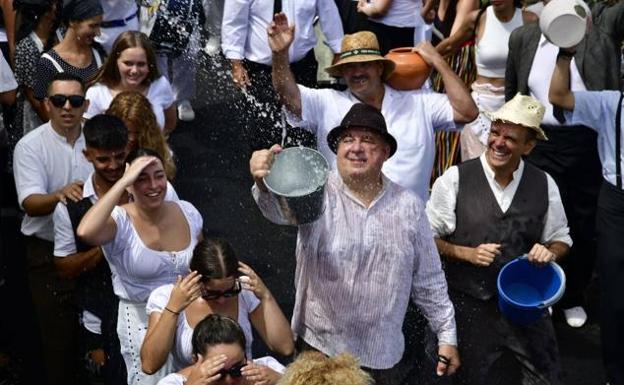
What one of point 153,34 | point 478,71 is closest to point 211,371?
point 478,71

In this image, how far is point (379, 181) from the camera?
401 centimetres

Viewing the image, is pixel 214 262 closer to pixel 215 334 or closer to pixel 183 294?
pixel 183 294

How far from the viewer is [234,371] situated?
3363 mm

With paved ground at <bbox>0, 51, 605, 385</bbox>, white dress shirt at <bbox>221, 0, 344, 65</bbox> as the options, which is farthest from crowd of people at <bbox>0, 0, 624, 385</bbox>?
white dress shirt at <bbox>221, 0, 344, 65</bbox>

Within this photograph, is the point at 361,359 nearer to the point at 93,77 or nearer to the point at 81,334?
the point at 81,334

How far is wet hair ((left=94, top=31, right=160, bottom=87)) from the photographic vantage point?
17.7ft

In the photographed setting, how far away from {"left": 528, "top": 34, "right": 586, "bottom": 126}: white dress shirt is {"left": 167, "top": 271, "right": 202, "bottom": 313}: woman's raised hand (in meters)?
2.68

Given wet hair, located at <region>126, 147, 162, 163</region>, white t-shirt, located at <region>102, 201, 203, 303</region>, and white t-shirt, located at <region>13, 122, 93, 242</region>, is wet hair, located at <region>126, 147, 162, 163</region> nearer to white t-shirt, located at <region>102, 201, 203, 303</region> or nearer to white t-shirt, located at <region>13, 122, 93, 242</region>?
white t-shirt, located at <region>102, 201, 203, 303</region>

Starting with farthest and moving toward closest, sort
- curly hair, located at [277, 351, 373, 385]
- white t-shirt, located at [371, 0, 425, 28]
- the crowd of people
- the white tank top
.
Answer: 1. white t-shirt, located at [371, 0, 425, 28]
2. the white tank top
3. the crowd of people
4. curly hair, located at [277, 351, 373, 385]

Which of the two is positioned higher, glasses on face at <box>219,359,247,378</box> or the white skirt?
glasses on face at <box>219,359,247,378</box>

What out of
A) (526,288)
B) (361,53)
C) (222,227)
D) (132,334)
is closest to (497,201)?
(526,288)

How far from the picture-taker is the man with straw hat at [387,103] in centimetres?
489

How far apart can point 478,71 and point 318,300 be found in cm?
285

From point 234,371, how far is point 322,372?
0.32 meters
